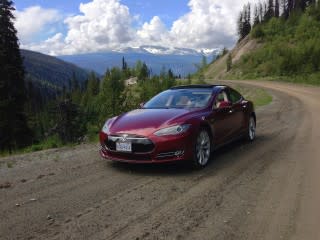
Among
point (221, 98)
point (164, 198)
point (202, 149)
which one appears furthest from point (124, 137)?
point (221, 98)

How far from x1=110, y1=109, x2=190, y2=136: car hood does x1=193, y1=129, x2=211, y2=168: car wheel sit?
0.49 m

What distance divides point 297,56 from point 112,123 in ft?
150

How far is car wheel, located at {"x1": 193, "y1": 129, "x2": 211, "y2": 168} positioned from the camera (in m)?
6.99

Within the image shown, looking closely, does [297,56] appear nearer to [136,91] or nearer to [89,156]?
[136,91]

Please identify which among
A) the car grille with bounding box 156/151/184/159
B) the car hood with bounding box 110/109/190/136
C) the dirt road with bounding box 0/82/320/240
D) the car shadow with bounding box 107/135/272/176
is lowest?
the car shadow with bounding box 107/135/272/176

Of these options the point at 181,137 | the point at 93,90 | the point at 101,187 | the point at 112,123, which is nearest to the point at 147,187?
the point at 101,187

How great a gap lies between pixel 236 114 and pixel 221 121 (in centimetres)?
105

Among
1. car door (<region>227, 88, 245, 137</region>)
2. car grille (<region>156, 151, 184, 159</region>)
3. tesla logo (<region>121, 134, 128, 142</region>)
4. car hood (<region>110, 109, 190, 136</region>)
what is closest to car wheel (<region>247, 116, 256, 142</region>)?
car door (<region>227, 88, 245, 137</region>)

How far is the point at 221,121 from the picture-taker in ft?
26.3

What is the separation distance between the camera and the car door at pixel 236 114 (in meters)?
8.76

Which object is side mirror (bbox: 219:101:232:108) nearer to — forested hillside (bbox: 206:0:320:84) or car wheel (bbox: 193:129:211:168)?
car wheel (bbox: 193:129:211:168)

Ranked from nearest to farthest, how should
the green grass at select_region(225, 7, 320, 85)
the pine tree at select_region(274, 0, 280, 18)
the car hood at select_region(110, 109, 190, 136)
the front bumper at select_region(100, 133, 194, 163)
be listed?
the front bumper at select_region(100, 133, 194, 163), the car hood at select_region(110, 109, 190, 136), the green grass at select_region(225, 7, 320, 85), the pine tree at select_region(274, 0, 280, 18)

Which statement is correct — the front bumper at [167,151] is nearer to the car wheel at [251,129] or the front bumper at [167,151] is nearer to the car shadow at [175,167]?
the car shadow at [175,167]

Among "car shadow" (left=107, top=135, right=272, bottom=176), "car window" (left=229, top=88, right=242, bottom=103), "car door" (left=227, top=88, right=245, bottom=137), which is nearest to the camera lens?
"car shadow" (left=107, top=135, right=272, bottom=176)
